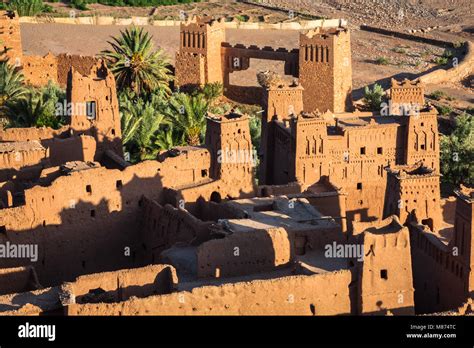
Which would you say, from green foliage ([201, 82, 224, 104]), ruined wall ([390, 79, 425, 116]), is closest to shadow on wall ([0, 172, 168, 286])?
ruined wall ([390, 79, 425, 116])

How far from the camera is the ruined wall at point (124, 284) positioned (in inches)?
1460

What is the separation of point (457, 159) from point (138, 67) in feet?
54.0

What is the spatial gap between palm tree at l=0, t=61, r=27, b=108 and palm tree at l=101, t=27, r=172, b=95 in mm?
4538

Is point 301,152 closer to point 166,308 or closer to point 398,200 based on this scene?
point 398,200

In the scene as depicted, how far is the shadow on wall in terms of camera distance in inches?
1698

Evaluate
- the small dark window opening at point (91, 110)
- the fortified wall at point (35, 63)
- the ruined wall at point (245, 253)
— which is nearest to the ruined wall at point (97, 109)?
the small dark window opening at point (91, 110)

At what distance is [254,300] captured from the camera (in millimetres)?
37312

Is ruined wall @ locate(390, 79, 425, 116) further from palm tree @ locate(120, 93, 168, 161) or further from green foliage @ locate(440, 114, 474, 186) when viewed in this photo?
palm tree @ locate(120, 93, 168, 161)

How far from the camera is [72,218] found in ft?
144

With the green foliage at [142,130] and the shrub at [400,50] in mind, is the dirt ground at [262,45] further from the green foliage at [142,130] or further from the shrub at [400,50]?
the green foliage at [142,130]

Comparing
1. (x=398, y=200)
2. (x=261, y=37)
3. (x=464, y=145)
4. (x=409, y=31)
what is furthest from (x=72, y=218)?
(x=409, y=31)

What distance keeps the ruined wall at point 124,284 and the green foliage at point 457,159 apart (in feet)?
71.2

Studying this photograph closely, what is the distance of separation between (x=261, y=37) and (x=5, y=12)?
21.8 m

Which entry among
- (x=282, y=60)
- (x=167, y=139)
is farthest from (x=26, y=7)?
(x=167, y=139)
